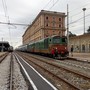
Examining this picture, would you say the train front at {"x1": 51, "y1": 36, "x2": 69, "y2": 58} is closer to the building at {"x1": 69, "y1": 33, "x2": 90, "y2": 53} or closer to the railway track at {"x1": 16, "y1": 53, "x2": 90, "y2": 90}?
the railway track at {"x1": 16, "y1": 53, "x2": 90, "y2": 90}

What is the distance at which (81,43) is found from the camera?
5644cm

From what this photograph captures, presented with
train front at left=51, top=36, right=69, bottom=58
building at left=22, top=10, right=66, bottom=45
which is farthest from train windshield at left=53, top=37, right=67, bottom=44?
building at left=22, top=10, right=66, bottom=45

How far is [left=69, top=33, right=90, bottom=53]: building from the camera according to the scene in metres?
52.9

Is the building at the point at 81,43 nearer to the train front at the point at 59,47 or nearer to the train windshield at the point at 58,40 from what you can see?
the train windshield at the point at 58,40

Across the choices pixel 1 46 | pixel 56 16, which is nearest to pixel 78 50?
pixel 1 46

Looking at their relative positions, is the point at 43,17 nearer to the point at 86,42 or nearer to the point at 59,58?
the point at 86,42

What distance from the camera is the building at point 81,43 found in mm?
52866

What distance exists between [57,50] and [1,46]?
196ft

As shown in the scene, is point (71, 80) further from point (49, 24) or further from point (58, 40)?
point (49, 24)

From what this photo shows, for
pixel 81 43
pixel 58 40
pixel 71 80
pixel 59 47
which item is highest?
pixel 81 43

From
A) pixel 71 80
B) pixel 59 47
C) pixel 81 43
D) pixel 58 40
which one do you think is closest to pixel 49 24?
A: pixel 81 43

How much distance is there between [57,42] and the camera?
30.2m

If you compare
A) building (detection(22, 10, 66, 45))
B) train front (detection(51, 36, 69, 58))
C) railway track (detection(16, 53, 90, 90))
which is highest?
building (detection(22, 10, 66, 45))

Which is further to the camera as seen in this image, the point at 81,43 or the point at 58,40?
the point at 81,43
